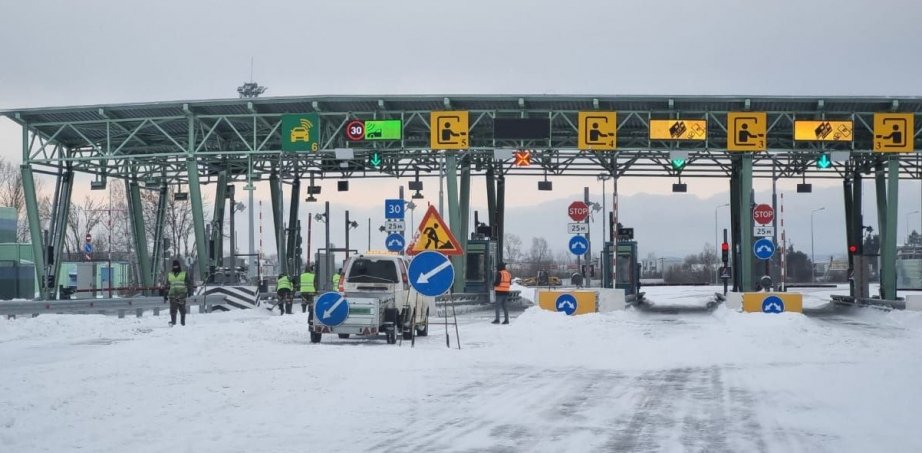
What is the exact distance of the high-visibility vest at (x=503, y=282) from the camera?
2798 cm

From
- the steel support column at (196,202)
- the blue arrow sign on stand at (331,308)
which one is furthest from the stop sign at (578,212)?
the steel support column at (196,202)

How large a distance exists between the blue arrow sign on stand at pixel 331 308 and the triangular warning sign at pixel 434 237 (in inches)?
66.7

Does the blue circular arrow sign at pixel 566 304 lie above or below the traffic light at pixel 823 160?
below

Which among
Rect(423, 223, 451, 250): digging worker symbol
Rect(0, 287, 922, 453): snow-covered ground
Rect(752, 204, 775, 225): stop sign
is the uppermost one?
Rect(752, 204, 775, 225): stop sign

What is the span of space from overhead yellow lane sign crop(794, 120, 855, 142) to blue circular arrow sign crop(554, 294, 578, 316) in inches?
511

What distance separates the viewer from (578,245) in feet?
98.7

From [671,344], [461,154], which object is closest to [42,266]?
[461,154]

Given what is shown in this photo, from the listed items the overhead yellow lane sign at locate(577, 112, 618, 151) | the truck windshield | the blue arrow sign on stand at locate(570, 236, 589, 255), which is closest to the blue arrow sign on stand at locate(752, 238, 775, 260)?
the blue arrow sign on stand at locate(570, 236, 589, 255)

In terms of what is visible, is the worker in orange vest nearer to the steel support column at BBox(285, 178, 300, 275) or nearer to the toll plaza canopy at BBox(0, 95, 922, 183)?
the toll plaza canopy at BBox(0, 95, 922, 183)

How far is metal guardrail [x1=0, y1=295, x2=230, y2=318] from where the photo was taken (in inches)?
1136

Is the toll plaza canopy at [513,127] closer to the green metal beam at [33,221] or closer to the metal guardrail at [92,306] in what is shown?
the green metal beam at [33,221]

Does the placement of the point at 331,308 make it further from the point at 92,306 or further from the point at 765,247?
the point at 765,247

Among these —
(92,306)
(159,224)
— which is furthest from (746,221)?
(159,224)

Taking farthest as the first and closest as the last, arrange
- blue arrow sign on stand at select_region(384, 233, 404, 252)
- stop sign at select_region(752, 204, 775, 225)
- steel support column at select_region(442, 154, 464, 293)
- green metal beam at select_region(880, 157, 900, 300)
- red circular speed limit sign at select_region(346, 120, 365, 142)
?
steel support column at select_region(442, 154, 464, 293)
green metal beam at select_region(880, 157, 900, 300)
red circular speed limit sign at select_region(346, 120, 365, 142)
blue arrow sign on stand at select_region(384, 233, 404, 252)
stop sign at select_region(752, 204, 775, 225)
